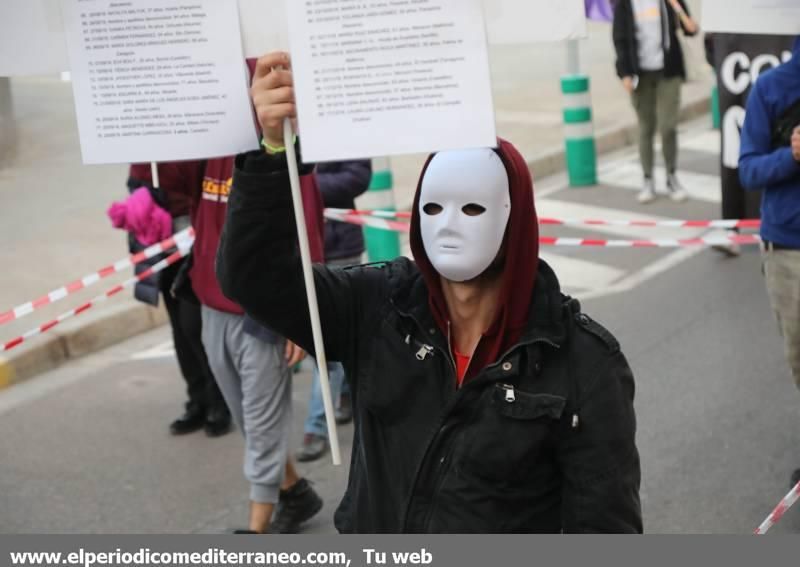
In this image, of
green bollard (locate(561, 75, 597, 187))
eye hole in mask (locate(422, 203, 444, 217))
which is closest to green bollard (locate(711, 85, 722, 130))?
green bollard (locate(561, 75, 597, 187))

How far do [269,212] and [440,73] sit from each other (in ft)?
1.53

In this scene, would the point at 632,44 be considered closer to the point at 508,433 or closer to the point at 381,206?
the point at 381,206

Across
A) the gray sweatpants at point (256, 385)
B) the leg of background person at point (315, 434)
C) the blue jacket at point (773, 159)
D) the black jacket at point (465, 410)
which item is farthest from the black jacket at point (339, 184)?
the black jacket at point (465, 410)

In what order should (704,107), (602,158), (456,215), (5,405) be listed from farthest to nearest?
(704,107) → (602,158) → (5,405) → (456,215)

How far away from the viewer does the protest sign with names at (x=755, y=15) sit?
10.9 ft

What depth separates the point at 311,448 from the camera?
583cm

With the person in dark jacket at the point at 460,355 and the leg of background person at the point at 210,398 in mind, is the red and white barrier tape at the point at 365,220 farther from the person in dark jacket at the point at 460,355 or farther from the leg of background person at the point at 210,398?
the person in dark jacket at the point at 460,355

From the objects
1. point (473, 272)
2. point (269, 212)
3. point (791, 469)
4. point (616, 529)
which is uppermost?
point (269, 212)

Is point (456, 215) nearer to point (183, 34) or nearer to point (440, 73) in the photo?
point (440, 73)

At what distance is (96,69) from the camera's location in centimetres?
256

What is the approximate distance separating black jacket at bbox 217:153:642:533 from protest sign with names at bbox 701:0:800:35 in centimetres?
103

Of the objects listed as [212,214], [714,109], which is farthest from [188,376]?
[714,109]

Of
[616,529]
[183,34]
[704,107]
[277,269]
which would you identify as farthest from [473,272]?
[704,107]

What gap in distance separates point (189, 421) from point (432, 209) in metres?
3.73
